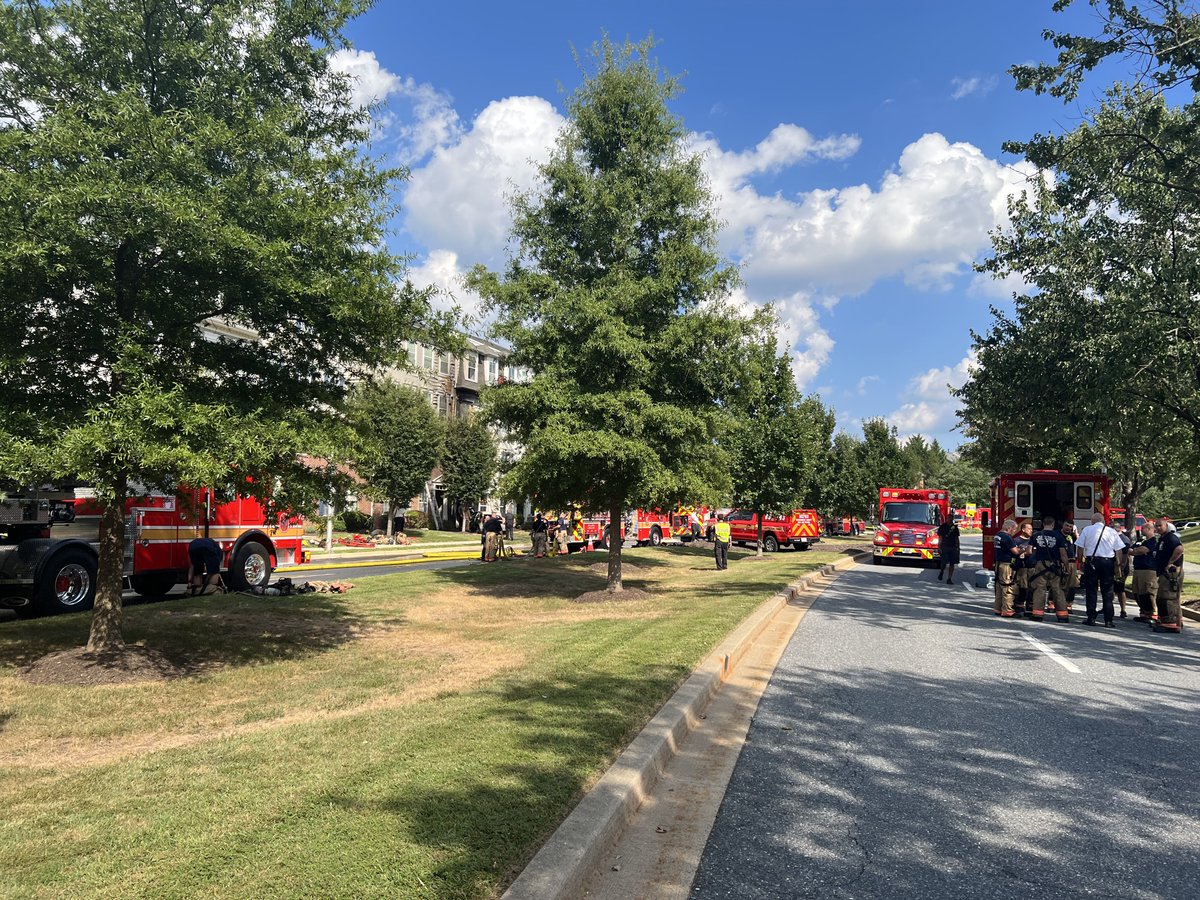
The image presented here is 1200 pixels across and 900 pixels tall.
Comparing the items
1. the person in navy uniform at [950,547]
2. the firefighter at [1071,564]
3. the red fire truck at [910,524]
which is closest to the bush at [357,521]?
the red fire truck at [910,524]

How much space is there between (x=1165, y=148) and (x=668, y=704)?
1357cm

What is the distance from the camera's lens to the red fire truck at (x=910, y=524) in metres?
27.4

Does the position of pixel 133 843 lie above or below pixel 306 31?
below

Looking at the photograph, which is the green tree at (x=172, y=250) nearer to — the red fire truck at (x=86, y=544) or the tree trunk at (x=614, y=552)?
the red fire truck at (x=86, y=544)

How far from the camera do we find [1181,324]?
45.5 ft

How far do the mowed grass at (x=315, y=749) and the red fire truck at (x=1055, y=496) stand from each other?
12.4 m

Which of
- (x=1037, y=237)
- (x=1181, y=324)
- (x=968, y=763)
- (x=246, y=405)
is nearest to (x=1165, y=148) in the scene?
(x=1181, y=324)

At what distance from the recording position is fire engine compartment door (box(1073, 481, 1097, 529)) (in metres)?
19.5

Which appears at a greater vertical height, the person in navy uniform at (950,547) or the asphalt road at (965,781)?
the person in navy uniform at (950,547)

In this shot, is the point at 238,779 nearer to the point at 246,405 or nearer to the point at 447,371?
the point at 246,405

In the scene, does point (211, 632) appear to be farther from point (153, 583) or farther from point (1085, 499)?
point (1085, 499)

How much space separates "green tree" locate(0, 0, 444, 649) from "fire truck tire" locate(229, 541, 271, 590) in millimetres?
6540

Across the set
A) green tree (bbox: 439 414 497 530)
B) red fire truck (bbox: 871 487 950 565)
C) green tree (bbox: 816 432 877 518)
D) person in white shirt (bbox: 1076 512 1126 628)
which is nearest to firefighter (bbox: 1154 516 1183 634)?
person in white shirt (bbox: 1076 512 1126 628)

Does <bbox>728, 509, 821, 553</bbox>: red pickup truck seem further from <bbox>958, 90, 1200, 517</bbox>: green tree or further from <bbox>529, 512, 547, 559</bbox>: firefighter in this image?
<bbox>958, 90, 1200, 517</bbox>: green tree
